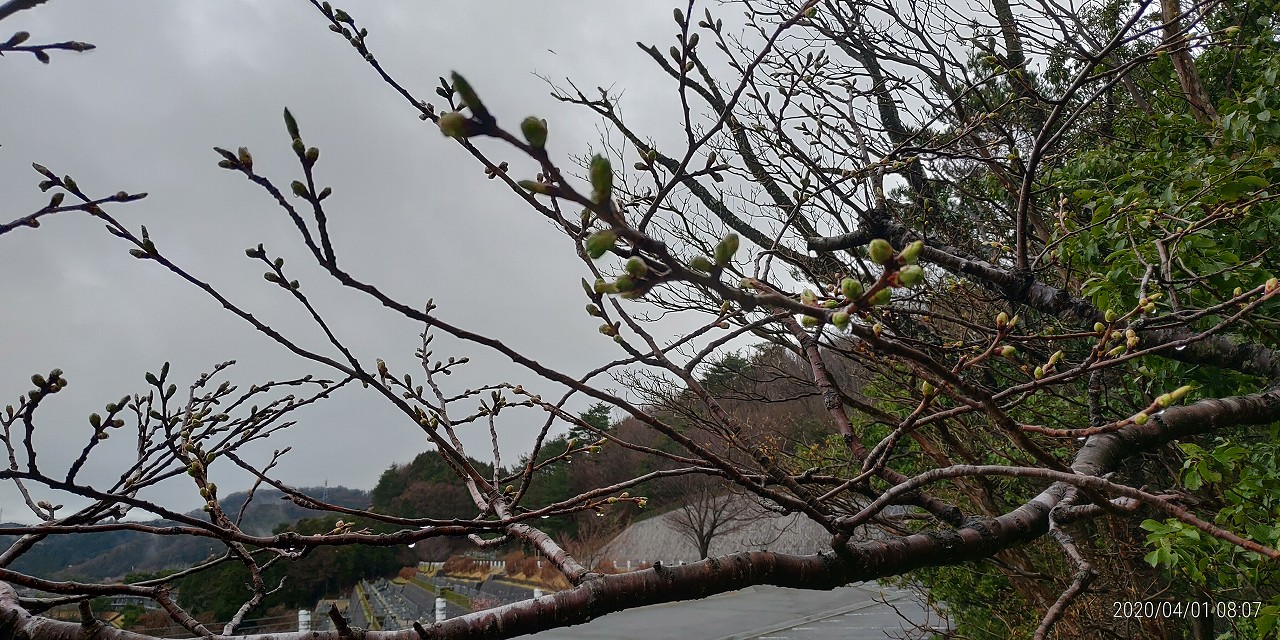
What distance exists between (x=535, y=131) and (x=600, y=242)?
9cm

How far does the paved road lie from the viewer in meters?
13.8

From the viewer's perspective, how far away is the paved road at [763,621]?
545 inches

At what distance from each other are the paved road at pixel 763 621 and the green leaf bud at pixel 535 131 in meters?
12.6

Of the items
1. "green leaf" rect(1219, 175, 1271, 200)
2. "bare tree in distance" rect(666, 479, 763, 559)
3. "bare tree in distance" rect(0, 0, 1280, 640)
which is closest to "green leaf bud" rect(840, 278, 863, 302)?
"bare tree in distance" rect(0, 0, 1280, 640)

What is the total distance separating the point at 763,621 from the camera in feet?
51.8

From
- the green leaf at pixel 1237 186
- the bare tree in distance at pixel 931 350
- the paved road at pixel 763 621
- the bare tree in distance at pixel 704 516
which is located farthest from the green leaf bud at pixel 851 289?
the bare tree in distance at pixel 704 516

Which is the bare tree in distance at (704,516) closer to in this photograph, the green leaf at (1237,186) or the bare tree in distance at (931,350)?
the bare tree in distance at (931,350)

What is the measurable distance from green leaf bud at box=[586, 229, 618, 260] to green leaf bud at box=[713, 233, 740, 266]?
89 millimetres

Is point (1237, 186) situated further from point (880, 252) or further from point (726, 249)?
point (726, 249)

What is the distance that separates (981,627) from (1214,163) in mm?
5482

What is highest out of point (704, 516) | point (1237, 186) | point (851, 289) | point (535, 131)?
point (1237, 186)

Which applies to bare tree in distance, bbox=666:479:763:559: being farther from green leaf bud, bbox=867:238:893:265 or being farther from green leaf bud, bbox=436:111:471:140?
green leaf bud, bbox=436:111:471:140

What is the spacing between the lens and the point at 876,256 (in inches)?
24.7

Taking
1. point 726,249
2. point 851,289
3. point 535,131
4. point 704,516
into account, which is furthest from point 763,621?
point 535,131
